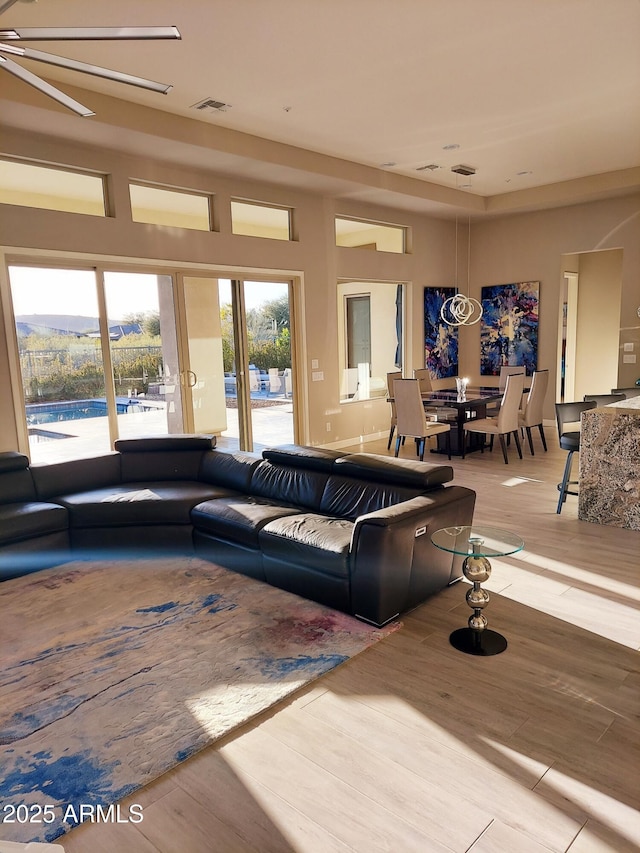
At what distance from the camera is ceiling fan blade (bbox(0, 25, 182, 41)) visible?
2.37m

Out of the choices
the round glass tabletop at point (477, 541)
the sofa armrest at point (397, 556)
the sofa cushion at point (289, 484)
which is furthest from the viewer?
the sofa cushion at point (289, 484)

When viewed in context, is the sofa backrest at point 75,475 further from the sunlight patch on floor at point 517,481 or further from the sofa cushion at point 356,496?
the sunlight patch on floor at point 517,481

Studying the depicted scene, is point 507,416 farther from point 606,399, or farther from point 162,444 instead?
point 162,444

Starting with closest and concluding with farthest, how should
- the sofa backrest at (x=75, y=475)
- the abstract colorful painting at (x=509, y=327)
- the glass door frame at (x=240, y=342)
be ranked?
1. the sofa backrest at (x=75, y=475)
2. the glass door frame at (x=240, y=342)
3. the abstract colorful painting at (x=509, y=327)

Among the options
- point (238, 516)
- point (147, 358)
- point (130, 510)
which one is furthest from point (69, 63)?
point (147, 358)

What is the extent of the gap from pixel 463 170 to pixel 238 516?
5693mm

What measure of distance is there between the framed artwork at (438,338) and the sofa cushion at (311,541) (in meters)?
6.30

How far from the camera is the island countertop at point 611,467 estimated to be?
15.0 feet

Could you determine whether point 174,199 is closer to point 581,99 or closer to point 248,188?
point 248,188

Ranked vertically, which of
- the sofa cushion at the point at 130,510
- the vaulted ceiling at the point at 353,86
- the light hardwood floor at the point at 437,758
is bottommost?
the light hardwood floor at the point at 437,758

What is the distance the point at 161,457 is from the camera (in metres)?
4.97

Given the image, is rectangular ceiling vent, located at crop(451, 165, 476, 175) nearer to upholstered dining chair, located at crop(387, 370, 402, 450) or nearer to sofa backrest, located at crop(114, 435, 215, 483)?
upholstered dining chair, located at crop(387, 370, 402, 450)

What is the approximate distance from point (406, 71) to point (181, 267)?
2.90m

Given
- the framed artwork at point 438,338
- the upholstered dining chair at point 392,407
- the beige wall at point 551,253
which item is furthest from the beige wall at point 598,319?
the upholstered dining chair at point 392,407
